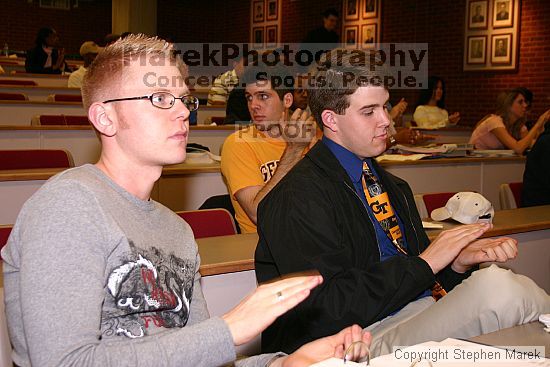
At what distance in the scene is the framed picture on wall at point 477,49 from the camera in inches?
413

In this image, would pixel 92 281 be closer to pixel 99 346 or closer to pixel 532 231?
pixel 99 346

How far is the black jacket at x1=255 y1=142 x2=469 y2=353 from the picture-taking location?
6.32 feet

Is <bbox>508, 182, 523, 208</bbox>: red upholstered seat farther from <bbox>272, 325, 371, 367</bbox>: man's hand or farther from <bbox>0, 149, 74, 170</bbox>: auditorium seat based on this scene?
<bbox>272, 325, 371, 367</bbox>: man's hand

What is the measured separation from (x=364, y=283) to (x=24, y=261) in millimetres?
973

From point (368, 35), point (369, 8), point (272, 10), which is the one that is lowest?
point (368, 35)

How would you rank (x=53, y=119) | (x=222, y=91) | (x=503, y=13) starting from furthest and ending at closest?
(x=503, y=13) → (x=222, y=91) → (x=53, y=119)

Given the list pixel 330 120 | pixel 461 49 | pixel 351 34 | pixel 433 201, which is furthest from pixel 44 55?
pixel 330 120

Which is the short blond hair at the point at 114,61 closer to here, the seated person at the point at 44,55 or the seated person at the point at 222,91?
the seated person at the point at 222,91

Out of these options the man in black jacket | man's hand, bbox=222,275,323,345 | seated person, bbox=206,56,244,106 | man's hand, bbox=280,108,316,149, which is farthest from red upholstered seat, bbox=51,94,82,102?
man's hand, bbox=222,275,323,345

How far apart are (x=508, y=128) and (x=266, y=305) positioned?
5.42 meters

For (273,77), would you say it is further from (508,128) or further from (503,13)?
(503,13)

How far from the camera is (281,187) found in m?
2.14

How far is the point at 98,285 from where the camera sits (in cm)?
127

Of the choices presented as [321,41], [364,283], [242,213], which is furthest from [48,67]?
[364,283]
